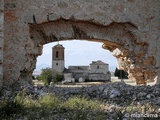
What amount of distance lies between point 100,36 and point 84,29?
1.96ft

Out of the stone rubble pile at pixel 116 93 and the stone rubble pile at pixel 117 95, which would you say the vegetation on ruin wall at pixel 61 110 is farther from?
the stone rubble pile at pixel 116 93

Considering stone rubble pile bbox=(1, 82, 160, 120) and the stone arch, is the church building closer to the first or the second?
the stone arch

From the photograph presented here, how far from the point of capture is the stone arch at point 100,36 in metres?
9.67

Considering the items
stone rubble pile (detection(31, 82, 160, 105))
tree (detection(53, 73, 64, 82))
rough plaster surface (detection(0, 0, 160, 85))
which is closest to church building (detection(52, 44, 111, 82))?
tree (detection(53, 73, 64, 82))

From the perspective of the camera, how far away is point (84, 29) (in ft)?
32.6

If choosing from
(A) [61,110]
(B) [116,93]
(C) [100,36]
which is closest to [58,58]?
(C) [100,36]

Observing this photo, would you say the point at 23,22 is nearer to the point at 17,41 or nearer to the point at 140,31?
the point at 17,41

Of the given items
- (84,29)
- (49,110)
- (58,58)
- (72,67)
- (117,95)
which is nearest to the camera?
(49,110)

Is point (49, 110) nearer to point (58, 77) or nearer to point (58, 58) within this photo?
point (58, 77)

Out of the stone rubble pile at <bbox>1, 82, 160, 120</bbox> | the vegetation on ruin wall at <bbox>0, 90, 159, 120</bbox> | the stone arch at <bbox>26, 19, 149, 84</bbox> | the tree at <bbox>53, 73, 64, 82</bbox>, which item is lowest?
the vegetation on ruin wall at <bbox>0, 90, 159, 120</bbox>

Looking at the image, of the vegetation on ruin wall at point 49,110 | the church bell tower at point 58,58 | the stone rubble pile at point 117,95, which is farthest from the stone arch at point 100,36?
the church bell tower at point 58,58

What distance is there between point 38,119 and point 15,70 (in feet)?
13.7

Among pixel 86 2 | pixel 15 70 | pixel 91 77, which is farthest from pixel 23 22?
pixel 91 77

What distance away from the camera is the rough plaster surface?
8.97 metres
